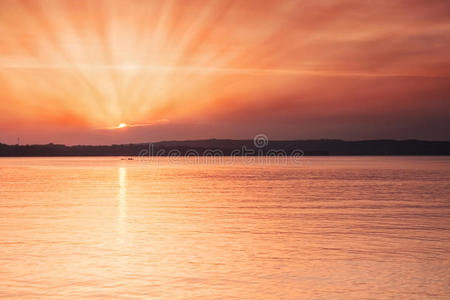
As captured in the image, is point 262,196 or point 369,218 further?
point 262,196

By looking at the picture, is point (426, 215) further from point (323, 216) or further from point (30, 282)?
point (30, 282)

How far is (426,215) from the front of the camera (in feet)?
106

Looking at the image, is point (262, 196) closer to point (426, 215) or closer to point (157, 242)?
point (426, 215)

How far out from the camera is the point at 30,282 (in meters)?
15.9

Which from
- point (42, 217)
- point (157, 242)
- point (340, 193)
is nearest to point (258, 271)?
point (157, 242)

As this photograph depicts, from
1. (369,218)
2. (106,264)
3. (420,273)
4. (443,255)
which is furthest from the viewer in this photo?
(369,218)

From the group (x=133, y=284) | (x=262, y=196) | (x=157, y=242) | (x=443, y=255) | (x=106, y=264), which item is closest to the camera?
(x=133, y=284)

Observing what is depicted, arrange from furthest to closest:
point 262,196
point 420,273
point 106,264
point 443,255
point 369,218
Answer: point 262,196, point 369,218, point 443,255, point 106,264, point 420,273

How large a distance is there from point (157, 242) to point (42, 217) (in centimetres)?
1156

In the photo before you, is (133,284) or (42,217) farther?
(42,217)

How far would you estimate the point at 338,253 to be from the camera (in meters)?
20.1

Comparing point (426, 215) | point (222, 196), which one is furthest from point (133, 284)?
point (222, 196)

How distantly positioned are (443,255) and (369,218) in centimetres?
1110

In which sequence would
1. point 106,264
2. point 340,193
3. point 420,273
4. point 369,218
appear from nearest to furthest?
point 420,273, point 106,264, point 369,218, point 340,193
